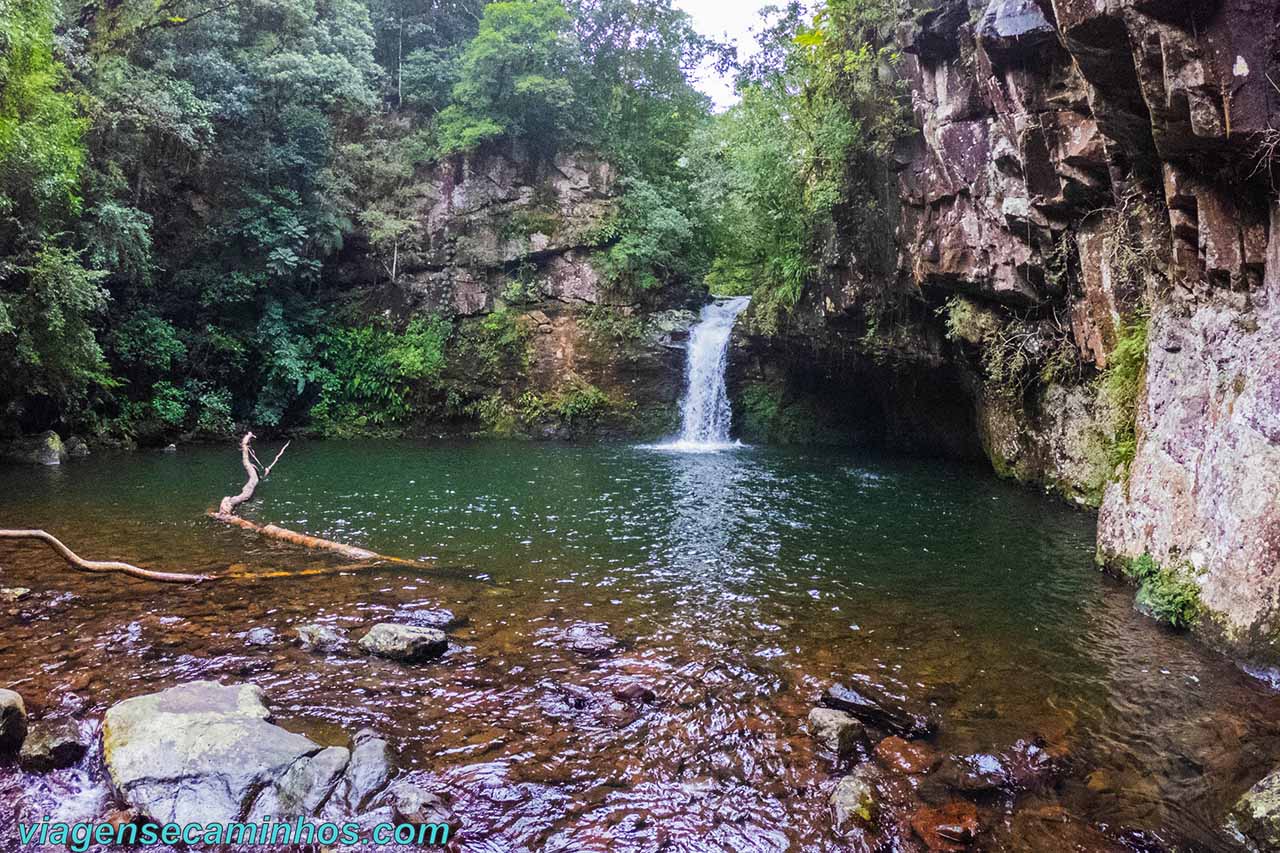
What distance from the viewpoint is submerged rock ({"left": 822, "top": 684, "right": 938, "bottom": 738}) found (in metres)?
4.59

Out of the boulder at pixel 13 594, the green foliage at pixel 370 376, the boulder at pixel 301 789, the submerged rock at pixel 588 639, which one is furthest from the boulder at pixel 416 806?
the green foliage at pixel 370 376

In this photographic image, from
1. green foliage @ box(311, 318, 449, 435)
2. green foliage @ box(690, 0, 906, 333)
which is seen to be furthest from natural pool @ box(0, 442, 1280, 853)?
green foliage @ box(311, 318, 449, 435)

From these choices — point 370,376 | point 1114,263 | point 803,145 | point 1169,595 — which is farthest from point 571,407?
point 1169,595

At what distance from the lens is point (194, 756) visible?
3.70m

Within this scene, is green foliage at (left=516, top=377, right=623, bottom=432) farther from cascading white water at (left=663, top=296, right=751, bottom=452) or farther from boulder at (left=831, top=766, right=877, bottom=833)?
boulder at (left=831, top=766, right=877, bottom=833)

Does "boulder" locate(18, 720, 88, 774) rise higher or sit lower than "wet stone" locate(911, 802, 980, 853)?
higher

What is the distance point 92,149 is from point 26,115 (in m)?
4.10

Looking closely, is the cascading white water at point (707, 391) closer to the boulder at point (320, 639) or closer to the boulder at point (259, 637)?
the boulder at point (320, 639)

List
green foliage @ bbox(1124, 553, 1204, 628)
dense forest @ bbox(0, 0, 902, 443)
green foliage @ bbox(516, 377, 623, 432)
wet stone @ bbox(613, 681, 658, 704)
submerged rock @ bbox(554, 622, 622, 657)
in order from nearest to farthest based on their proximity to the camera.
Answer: wet stone @ bbox(613, 681, 658, 704) < submerged rock @ bbox(554, 622, 622, 657) < green foliage @ bbox(1124, 553, 1204, 628) < dense forest @ bbox(0, 0, 902, 443) < green foliage @ bbox(516, 377, 623, 432)

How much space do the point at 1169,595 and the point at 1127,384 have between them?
3154 mm

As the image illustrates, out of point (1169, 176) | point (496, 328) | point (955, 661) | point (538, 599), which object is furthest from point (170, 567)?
point (496, 328)

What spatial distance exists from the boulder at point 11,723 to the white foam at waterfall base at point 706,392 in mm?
18562

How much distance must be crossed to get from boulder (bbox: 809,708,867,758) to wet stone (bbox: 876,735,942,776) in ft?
0.48

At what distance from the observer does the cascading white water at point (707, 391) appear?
883 inches
